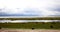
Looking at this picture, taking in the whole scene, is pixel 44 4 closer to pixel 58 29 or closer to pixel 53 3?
pixel 53 3

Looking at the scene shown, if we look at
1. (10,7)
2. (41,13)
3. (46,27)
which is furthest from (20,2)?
(46,27)

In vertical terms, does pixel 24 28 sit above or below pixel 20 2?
below

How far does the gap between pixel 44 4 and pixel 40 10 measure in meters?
0.07

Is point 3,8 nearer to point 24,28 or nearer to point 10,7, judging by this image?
point 10,7

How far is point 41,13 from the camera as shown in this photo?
834 millimetres

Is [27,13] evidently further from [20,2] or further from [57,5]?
[57,5]

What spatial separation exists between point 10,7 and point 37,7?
0.83ft

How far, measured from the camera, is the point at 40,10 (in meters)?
0.84

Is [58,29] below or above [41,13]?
below

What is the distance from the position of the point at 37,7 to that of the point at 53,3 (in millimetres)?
150

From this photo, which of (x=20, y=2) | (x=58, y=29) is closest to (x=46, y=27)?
(x=58, y=29)

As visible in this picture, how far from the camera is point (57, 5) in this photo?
0.83 meters

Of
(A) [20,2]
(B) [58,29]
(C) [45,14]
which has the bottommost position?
(B) [58,29]

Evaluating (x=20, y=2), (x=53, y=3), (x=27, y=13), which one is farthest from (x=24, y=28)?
(x=53, y=3)
